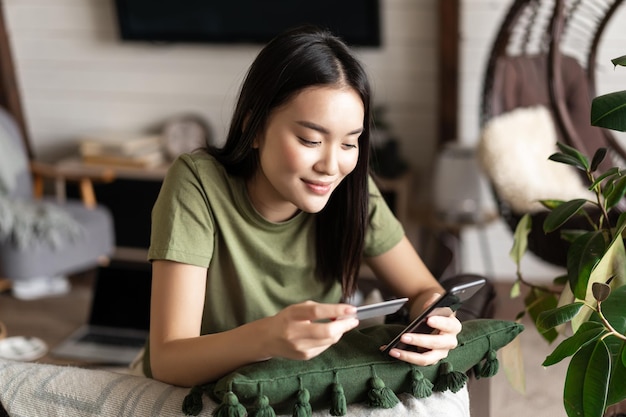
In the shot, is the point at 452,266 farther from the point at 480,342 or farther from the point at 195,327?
the point at 195,327

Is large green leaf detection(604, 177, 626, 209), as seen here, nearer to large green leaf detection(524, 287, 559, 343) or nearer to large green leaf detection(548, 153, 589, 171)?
large green leaf detection(548, 153, 589, 171)

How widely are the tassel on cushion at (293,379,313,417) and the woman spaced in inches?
1.8

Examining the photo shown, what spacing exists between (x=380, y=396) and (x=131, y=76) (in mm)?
3336

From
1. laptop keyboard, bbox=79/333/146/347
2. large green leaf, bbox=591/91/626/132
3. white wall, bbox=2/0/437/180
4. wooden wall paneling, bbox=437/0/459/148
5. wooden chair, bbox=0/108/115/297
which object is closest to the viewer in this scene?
large green leaf, bbox=591/91/626/132

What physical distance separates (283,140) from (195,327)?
300 millimetres

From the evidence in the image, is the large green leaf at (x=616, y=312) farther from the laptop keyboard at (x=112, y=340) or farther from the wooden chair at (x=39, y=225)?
the wooden chair at (x=39, y=225)

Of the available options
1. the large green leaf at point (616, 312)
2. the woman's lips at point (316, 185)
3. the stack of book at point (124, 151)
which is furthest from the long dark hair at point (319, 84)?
the stack of book at point (124, 151)

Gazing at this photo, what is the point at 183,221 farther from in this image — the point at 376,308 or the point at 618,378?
the point at 618,378

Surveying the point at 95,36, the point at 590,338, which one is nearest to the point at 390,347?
the point at 590,338

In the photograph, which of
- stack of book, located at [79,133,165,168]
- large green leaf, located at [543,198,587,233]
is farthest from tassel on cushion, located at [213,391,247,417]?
stack of book, located at [79,133,165,168]

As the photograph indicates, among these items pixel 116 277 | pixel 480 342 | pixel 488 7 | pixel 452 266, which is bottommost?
pixel 116 277

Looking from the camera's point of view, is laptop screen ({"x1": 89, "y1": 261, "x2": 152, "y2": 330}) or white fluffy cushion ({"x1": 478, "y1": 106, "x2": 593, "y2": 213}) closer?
white fluffy cushion ({"x1": 478, "y1": 106, "x2": 593, "y2": 213})

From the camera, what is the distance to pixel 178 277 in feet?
4.07

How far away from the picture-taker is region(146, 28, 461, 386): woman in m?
1.11
